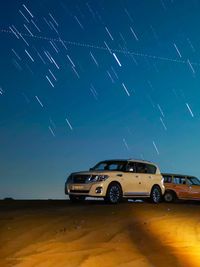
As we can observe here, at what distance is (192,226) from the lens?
39.1ft

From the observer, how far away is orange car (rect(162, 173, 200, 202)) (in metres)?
27.8

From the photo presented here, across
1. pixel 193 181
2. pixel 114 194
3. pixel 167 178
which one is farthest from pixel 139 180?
pixel 193 181

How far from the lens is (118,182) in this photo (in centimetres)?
2025

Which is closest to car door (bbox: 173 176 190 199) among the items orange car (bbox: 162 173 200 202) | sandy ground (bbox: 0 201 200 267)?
orange car (bbox: 162 173 200 202)

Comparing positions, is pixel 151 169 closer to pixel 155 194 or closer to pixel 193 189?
pixel 155 194

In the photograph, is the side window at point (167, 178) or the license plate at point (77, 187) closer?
the license plate at point (77, 187)

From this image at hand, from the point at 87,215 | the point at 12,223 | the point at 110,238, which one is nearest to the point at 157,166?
the point at 87,215

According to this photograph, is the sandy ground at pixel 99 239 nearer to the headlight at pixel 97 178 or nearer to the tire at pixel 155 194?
the headlight at pixel 97 178

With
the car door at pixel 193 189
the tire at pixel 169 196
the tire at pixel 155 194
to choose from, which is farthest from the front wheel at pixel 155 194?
the car door at pixel 193 189

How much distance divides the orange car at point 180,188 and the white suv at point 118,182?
511cm

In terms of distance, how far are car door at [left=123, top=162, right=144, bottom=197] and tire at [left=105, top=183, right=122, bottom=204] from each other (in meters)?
0.39

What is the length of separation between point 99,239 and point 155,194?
12091 millimetres

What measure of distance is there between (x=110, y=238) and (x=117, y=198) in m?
9.56

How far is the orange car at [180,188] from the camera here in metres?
27.8
